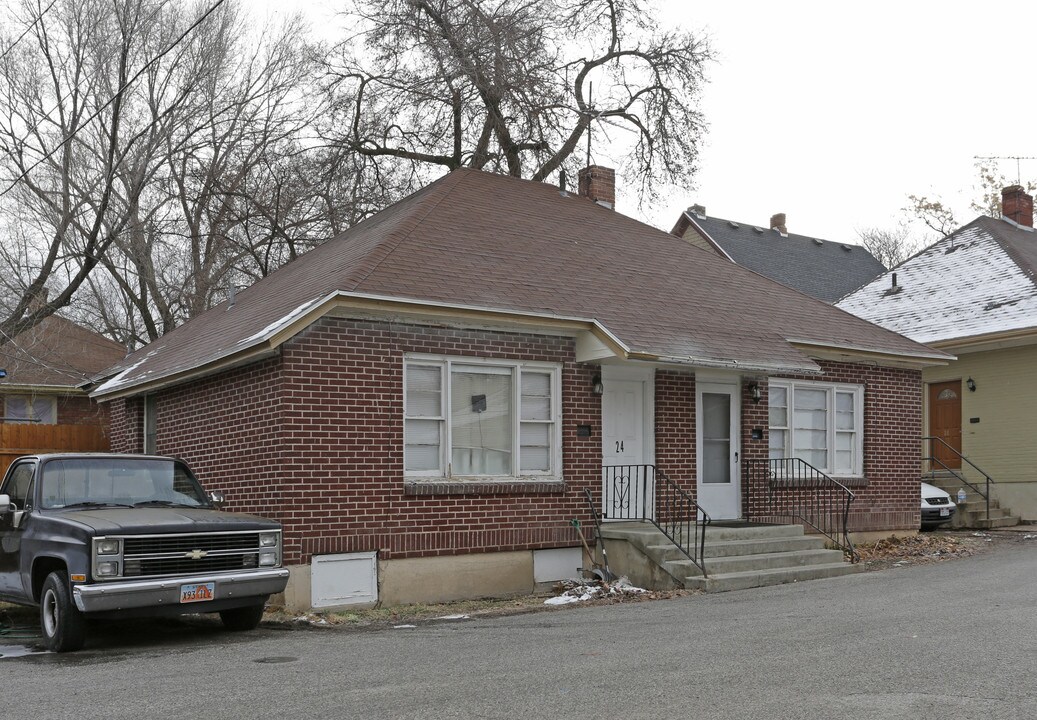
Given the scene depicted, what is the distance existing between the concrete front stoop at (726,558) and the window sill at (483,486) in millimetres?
958

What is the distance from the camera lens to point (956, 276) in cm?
2539

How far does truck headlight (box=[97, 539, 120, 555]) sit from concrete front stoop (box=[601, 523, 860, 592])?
6312 mm

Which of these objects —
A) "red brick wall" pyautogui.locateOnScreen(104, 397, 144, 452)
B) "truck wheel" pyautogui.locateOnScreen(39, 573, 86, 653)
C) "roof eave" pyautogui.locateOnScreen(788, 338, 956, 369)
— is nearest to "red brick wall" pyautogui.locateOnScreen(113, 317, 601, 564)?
"truck wheel" pyautogui.locateOnScreen(39, 573, 86, 653)

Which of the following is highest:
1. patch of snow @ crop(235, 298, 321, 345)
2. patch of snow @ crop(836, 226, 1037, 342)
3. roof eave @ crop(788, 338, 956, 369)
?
patch of snow @ crop(836, 226, 1037, 342)

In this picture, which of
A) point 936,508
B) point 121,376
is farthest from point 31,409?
point 936,508

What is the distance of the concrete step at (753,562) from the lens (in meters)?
12.8

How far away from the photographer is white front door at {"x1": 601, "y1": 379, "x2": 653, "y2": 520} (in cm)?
1419

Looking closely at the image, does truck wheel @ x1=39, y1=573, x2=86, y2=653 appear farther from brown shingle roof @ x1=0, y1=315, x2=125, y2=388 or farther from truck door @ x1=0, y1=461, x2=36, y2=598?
brown shingle roof @ x1=0, y1=315, x2=125, y2=388

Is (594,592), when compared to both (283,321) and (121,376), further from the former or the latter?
(121,376)

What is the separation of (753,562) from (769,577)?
41 cm

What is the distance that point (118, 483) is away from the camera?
10.8 meters

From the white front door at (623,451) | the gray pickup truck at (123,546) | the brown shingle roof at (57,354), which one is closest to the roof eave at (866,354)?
the white front door at (623,451)

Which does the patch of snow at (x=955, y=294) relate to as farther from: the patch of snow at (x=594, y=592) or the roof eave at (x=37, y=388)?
the roof eave at (x=37, y=388)

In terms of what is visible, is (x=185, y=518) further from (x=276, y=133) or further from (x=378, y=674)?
(x=276, y=133)
